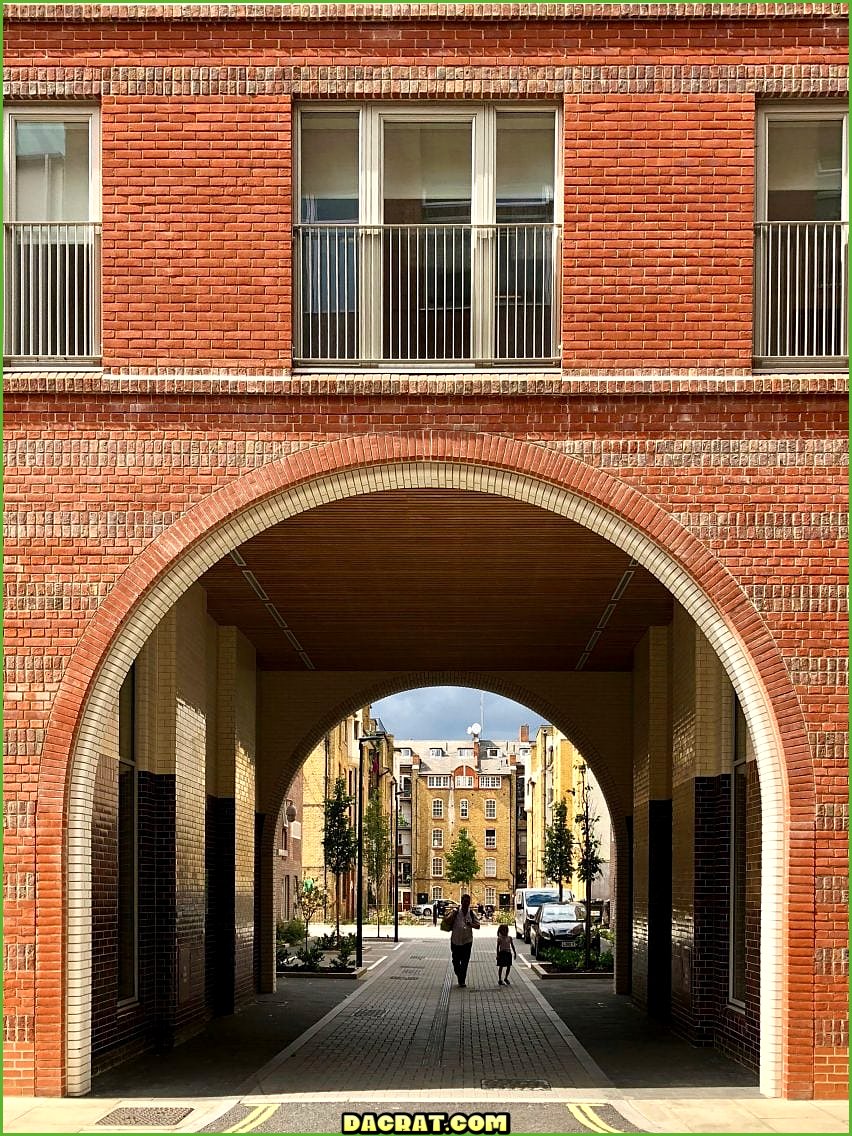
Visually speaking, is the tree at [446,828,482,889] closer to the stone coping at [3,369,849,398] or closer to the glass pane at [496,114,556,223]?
the glass pane at [496,114,556,223]

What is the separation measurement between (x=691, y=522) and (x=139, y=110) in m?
5.72

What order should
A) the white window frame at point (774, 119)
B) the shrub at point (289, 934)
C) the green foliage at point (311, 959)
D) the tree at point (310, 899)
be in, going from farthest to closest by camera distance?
the tree at point (310, 899), the shrub at point (289, 934), the green foliage at point (311, 959), the white window frame at point (774, 119)

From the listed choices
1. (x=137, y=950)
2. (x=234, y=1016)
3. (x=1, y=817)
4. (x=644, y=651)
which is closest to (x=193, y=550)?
(x=1, y=817)

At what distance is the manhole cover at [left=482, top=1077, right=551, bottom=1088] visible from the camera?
14.0 meters

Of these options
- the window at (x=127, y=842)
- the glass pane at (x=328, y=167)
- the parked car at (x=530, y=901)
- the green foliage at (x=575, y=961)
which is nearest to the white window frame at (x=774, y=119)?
the glass pane at (x=328, y=167)

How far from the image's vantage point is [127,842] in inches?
651

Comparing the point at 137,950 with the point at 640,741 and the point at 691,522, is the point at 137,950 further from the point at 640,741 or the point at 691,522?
the point at 640,741

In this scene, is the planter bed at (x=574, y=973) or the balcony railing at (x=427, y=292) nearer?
the balcony railing at (x=427, y=292)

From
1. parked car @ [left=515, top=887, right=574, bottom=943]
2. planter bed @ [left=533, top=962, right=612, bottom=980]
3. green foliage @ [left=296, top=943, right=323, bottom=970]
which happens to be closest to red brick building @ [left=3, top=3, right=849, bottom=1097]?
green foliage @ [left=296, top=943, right=323, bottom=970]

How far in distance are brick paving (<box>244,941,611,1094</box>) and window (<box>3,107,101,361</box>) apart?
6.69 metres

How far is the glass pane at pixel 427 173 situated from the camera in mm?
13797

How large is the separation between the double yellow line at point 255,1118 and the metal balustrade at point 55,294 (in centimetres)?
634

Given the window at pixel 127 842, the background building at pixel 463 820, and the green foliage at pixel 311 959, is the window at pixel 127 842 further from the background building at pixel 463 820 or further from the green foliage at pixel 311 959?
the background building at pixel 463 820

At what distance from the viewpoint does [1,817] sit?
12695 mm
